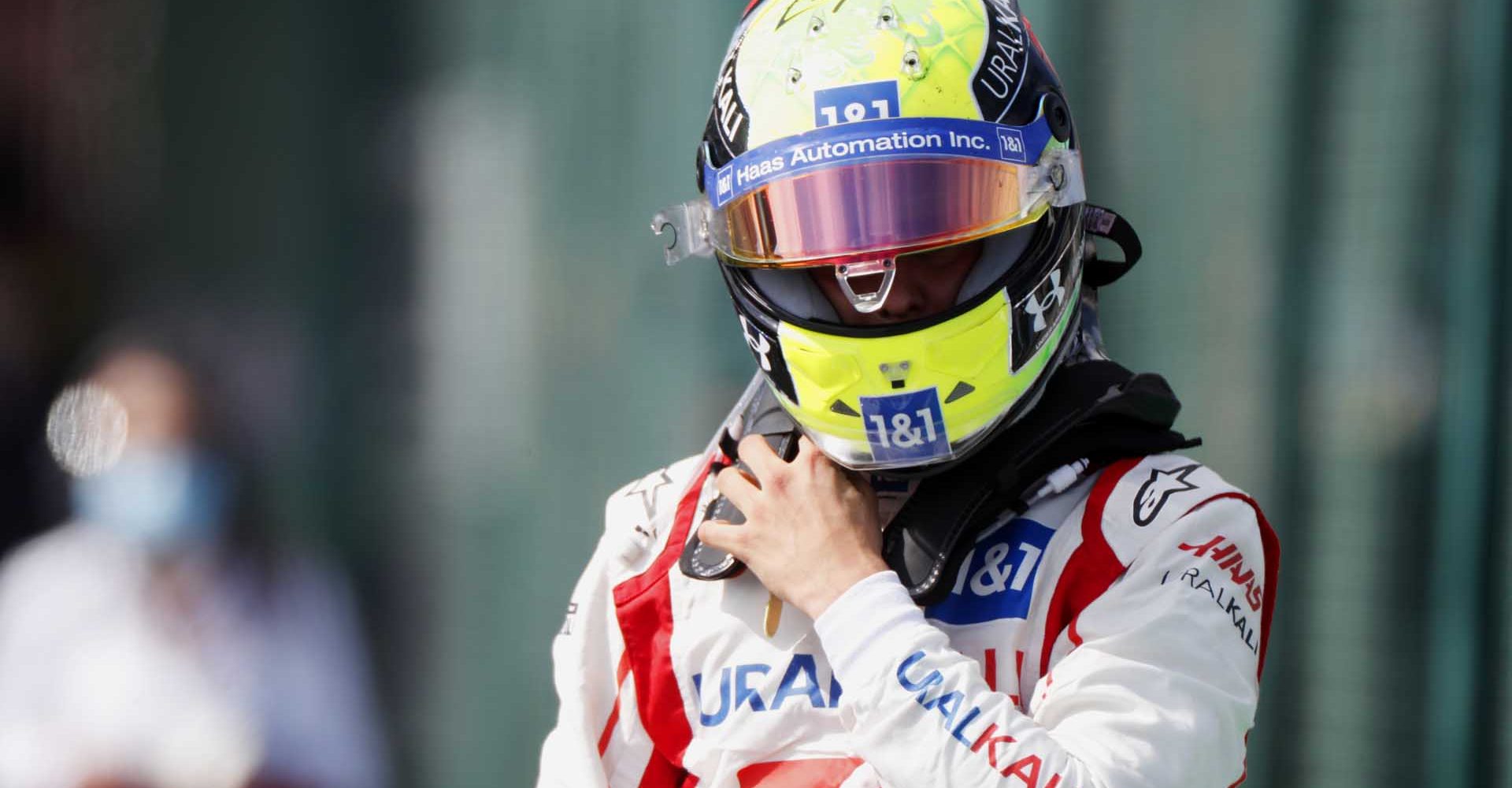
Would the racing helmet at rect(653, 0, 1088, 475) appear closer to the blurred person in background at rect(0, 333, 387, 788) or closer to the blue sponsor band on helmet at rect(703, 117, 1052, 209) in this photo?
the blue sponsor band on helmet at rect(703, 117, 1052, 209)

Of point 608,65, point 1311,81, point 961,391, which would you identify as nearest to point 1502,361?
point 1311,81

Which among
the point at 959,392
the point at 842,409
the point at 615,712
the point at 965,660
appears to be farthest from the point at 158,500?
the point at 965,660

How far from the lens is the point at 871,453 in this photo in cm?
145

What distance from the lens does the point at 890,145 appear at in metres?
1.41

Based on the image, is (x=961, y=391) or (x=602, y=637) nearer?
(x=961, y=391)

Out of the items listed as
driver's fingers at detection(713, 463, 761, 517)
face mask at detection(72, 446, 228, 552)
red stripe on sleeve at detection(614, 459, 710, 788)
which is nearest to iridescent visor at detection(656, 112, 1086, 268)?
driver's fingers at detection(713, 463, 761, 517)

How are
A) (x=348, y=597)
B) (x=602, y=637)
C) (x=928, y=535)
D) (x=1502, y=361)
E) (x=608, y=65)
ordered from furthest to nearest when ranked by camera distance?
1. (x=348, y=597)
2. (x=608, y=65)
3. (x=1502, y=361)
4. (x=602, y=637)
5. (x=928, y=535)

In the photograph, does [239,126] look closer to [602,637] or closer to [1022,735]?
[602,637]

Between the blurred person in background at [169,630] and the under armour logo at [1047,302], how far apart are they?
2026 mm

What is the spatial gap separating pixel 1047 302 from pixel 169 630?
6.74 ft

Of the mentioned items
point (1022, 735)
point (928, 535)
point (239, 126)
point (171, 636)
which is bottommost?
point (171, 636)

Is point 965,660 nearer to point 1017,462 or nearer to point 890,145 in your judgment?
point 1017,462

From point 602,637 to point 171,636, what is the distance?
1587mm

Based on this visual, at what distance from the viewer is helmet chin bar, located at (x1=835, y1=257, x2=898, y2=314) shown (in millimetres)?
1415
